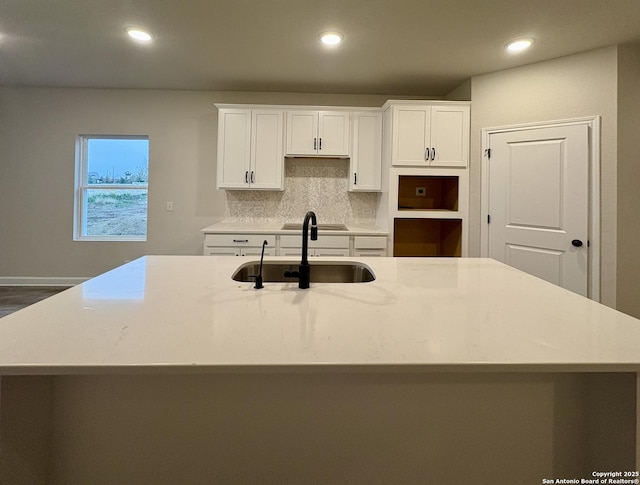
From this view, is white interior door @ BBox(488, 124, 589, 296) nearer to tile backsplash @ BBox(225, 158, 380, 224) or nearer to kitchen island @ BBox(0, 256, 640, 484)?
tile backsplash @ BBox(225, 158, 380, 224)

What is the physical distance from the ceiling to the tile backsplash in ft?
3.13

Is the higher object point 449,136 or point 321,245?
point 449,136

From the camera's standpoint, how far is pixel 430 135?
365cm

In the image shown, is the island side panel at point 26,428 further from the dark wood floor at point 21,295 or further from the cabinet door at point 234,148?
the dark wood floor at point 21,295

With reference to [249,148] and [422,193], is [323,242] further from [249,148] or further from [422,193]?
[422,193]

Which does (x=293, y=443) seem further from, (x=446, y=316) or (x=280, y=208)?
(x=280, y=208)

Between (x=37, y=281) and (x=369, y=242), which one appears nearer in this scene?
(x=369, y=242)

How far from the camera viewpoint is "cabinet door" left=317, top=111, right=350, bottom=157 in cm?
388

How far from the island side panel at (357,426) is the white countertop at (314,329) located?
0.13 metres

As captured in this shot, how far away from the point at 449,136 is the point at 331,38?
1584 millimetres

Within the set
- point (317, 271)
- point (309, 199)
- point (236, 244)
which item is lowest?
point (317, 271)

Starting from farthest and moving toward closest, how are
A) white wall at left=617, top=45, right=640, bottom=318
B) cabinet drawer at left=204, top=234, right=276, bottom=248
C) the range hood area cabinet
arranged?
the range hood area cabinet < cabinet drawer at left=204, top=234, right=276, bottom=248 < white wall at left=617, top=45, right=640, bottom=318

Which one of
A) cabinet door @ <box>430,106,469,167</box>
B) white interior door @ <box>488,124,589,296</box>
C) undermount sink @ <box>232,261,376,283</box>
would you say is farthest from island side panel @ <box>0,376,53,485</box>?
white interior door @ <box>488,124,589,296</box>

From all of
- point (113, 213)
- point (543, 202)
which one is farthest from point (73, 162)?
point (543, 202)
